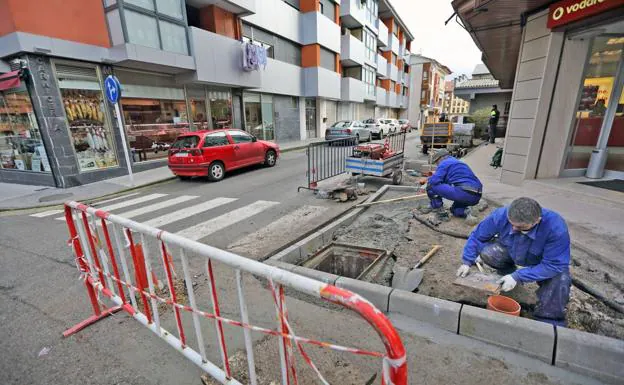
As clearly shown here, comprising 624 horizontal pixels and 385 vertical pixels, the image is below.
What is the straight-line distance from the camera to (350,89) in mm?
26281

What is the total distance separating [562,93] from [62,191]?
45.2 ft

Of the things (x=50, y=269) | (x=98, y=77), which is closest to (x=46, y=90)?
(x=98, y=77)

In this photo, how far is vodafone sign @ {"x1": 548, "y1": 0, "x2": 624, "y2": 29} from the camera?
4.57 meters

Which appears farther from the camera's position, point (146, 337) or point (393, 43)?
point (393, 43)

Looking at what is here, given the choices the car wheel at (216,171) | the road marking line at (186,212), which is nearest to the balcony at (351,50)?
the car wheel at (216,171)

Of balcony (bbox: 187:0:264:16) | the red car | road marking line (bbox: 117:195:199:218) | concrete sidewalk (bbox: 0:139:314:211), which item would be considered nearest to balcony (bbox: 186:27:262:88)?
balcony (bbox: 187:0:264:16)

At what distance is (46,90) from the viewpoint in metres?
8.59

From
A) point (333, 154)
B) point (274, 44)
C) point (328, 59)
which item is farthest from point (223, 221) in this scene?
point (328, 59)

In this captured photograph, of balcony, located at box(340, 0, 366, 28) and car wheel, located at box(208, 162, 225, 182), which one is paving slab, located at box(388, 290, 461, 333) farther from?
balcony, located at box(340, 0, 366, 28)

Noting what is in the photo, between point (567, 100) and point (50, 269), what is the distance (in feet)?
32.5

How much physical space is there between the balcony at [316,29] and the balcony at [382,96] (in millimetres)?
14198

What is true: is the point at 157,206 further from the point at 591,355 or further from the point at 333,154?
the point at 591,355

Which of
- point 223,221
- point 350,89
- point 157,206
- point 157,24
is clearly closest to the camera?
A: point 223,221

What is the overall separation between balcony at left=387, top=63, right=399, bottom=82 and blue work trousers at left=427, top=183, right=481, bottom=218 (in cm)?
3679
